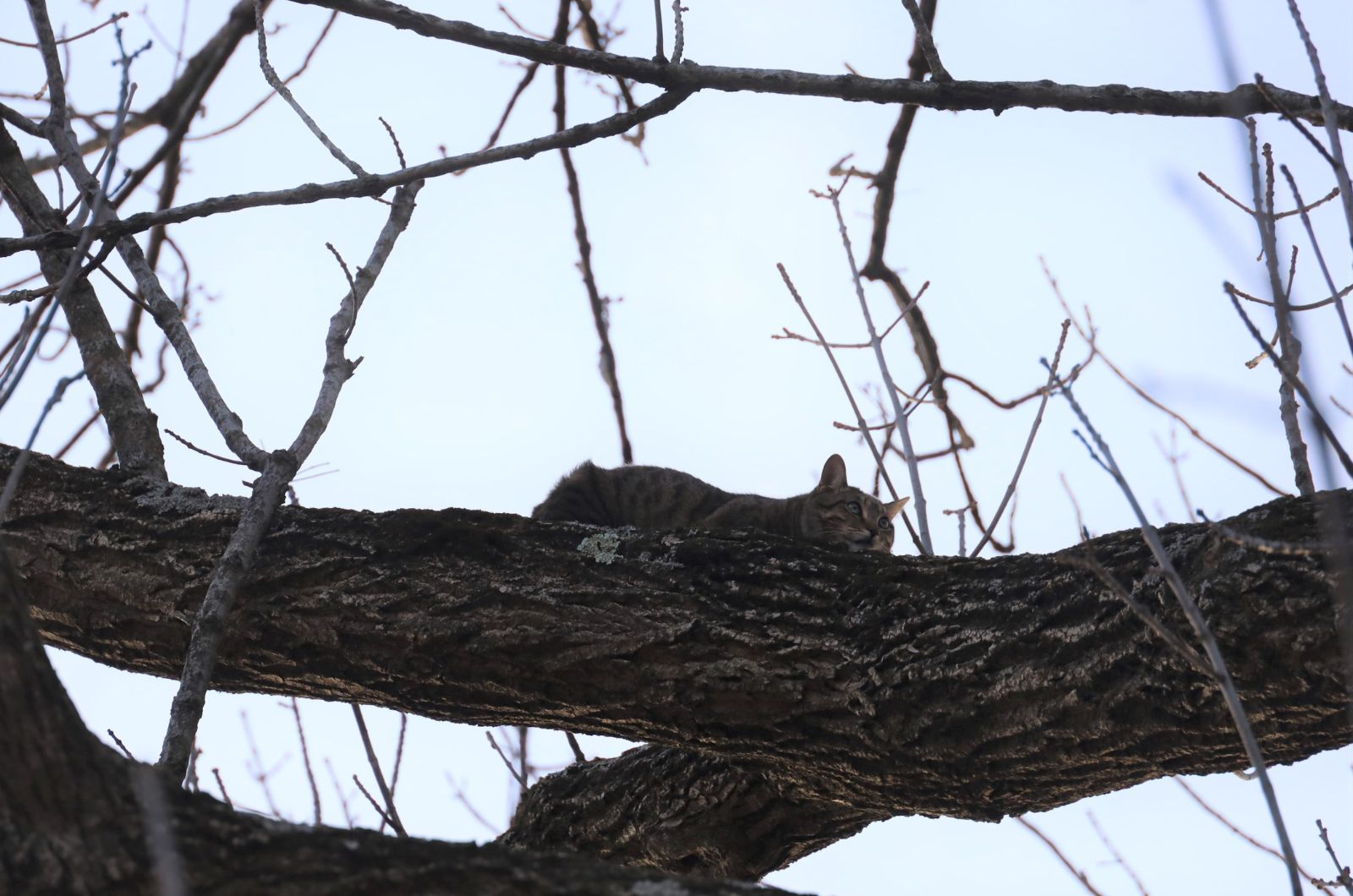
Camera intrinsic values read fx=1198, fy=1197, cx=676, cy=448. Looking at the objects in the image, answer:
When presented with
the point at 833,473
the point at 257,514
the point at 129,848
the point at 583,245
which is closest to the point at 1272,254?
the point at 129,848

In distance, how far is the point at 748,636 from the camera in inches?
105

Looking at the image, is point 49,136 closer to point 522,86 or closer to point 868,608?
point 522,86

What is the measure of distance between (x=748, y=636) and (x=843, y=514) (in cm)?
298

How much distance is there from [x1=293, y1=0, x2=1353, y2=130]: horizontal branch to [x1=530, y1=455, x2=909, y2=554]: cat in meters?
2.05

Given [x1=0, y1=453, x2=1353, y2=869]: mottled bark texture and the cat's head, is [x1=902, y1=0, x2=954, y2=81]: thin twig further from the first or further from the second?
the cat's head

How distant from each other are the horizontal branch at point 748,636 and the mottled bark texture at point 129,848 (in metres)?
1.03

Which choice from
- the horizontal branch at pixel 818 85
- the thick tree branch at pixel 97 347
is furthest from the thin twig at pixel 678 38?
the thick tree branch at pixel 97 347

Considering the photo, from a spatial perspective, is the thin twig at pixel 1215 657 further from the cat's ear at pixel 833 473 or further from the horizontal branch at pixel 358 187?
the cat's ear at pixel 833 473

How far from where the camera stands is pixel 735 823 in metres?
3.14

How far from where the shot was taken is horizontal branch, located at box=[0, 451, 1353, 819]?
2.34m

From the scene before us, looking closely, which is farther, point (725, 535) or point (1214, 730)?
point (725, 535)

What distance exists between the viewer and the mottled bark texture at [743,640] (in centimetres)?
234

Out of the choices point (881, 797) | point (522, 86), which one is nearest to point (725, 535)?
point (881, 797)

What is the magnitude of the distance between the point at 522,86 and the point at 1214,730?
330 centimetres
